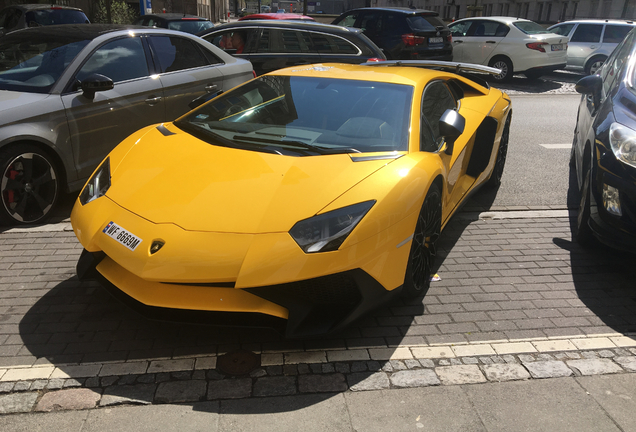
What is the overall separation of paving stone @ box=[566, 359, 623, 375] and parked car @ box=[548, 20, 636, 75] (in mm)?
15388

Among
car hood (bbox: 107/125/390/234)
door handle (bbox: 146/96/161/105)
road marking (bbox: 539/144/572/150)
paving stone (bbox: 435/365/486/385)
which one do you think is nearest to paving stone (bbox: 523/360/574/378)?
paving stone (bbox: 435/365/486/385)

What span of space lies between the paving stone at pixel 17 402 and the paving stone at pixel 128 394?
32 cm

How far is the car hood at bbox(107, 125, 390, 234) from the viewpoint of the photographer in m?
3.04

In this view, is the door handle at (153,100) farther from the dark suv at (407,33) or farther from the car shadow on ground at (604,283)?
the dark suv at (407,33)

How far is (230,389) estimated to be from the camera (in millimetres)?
2840

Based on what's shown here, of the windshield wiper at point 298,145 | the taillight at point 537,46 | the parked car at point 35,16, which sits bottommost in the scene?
the taillight at point 537,46

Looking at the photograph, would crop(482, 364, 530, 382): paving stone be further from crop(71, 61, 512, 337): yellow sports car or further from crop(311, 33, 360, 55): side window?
crop(311, 33, 360, 55): side window

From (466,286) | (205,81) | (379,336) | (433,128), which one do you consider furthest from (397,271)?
(205,81)

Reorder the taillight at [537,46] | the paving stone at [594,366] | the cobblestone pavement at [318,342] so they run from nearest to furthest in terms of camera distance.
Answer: the cobblestone pavement at [318,342]
the paving stone at [594,366]
the taillight at [537,46]

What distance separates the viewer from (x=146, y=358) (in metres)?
3.07

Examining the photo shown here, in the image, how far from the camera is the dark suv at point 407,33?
13.5 meters

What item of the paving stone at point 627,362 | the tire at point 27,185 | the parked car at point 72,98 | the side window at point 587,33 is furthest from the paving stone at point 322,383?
the side window at point 587,33

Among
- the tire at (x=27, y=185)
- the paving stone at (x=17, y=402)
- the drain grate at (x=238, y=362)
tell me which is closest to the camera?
the paving stone at (x=17, y=402)

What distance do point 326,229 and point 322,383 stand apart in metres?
0.78
